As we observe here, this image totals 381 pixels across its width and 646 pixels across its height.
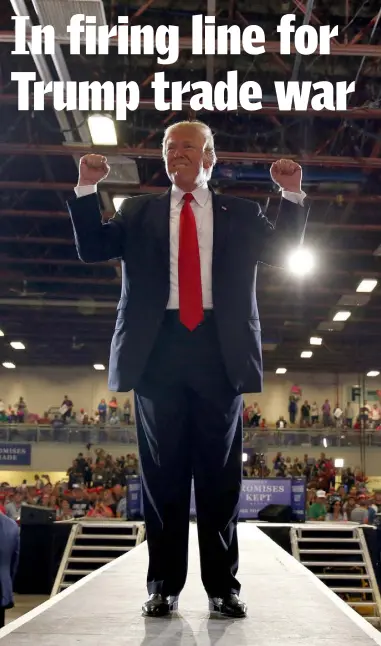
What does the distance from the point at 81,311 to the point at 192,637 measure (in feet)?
65.9

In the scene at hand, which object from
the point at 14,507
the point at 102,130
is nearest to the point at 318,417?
the point at 14,507

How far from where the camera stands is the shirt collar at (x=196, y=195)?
2.79 m

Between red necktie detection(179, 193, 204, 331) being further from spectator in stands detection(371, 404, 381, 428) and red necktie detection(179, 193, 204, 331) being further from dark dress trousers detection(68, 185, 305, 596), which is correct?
spectator in stands detection(371, 404, 381, 428)

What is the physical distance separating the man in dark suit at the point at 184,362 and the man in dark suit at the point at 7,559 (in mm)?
4158

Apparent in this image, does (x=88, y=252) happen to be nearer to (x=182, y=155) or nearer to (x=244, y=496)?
(x=182, y=155)

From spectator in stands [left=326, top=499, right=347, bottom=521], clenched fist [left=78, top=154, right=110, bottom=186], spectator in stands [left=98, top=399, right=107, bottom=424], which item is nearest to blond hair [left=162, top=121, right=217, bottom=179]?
clenched fist [left=78, top=154, right=110, bottom=186]

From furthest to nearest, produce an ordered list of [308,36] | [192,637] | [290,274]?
1. [290,274]
2. [308,36]
3. [192,637]

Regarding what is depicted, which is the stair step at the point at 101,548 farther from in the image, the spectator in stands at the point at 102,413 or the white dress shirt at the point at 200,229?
the spectator in stands at the point at 102,413

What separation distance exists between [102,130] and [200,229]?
27.7 feet

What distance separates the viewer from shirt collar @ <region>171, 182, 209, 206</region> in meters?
2.79

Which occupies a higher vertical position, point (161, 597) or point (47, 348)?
point (47, 348)

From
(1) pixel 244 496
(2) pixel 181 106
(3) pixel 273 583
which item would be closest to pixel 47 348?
(1) pixel 244 496

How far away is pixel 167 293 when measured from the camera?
8.71 ft

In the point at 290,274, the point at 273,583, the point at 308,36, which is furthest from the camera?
the point at 290,274
